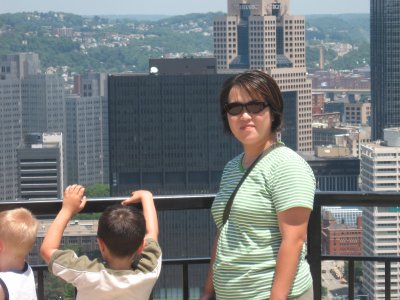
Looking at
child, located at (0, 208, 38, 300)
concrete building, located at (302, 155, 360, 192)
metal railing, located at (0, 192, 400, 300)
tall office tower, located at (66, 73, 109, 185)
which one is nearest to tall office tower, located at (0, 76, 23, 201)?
tall office tower, located at (66, 73, 109, 185)

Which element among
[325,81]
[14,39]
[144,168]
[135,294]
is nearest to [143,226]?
[135,294]

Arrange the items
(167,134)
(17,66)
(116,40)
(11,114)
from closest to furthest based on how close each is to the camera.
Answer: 1. (167,134)
2. (11,114)
3. (17,66)
4. (116,40)

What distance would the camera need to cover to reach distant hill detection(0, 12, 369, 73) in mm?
126750

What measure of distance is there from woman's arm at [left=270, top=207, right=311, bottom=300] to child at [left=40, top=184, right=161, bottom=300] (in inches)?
12.3

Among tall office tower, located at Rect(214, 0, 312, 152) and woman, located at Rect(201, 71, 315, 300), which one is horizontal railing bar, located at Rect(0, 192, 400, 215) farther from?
tall office tower, located at Rect(214, 0, 312, 152)

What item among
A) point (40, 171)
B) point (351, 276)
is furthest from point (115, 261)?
point (40, 171)

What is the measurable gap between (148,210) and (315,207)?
1.73ft

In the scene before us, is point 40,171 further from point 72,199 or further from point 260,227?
point 260,227

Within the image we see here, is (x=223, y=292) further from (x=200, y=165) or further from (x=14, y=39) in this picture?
(x=14, y=39)

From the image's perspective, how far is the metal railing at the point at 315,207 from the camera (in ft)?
11.6

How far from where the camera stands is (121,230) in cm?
313

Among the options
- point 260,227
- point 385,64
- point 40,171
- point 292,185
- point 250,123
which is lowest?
point 40,171

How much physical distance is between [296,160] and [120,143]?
60.6 meters

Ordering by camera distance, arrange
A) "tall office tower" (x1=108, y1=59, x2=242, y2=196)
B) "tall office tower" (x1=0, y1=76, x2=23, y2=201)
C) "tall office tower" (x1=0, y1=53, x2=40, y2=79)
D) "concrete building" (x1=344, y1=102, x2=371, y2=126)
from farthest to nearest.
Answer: "concrete building" (x1=344, y1=102, x2=371, y2=126)
"tall office tower" (x1=0, y1=53, x2=40, y2=79)
"tall office tower" (x1=0, y1=76, x2=23, y2=201)
"tall office tower" (x1=108, y1=59, x2=242, y2=196)
